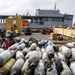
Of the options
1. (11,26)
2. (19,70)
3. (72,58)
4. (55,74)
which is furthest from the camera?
(11,26)

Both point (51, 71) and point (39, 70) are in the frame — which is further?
point (39, 70)

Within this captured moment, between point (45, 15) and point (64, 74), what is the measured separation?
47.7 m

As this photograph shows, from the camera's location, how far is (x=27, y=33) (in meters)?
31.3

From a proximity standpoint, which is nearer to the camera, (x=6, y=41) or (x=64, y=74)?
(x=64, y=74)

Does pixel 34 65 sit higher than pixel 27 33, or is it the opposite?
pixel 34 65

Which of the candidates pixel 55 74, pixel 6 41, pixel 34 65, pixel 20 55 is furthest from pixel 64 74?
pixel 6 41

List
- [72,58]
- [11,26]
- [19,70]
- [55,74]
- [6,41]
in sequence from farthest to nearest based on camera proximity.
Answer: [11,26], [6,41], [72,58], [19,70], [55,74]

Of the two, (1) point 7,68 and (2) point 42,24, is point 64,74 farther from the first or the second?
(2) point 42,24

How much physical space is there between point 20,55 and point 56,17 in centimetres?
4580

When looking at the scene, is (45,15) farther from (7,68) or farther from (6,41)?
(7,68)

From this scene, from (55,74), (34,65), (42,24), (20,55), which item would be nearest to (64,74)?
(55,74)

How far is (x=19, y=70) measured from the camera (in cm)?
678

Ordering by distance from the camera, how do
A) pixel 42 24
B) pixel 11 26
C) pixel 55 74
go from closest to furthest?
pixel 55 74
pixel 11 26
pixel 42 24

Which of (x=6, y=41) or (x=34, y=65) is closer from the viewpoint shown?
(x=34, y=65)
